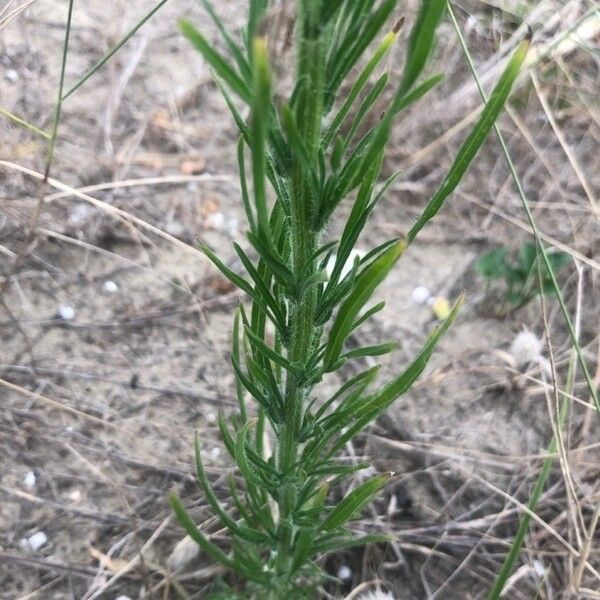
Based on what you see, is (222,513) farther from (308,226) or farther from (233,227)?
(233,227)

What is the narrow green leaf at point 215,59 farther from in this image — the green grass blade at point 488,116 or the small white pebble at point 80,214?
the small white pebble at point 80,214

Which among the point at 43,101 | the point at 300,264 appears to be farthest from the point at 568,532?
the point at 43,101

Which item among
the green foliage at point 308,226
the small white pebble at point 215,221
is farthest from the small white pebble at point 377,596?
the small white pebble at point 215,221

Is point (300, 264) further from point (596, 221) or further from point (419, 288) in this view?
point (596, 221)

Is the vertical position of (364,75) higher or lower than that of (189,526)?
higher

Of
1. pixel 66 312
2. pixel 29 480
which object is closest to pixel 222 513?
pixel 29 480

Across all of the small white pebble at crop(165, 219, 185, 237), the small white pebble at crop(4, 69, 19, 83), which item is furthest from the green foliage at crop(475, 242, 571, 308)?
the small white pebble at crop(4, 69, 19, 83)
